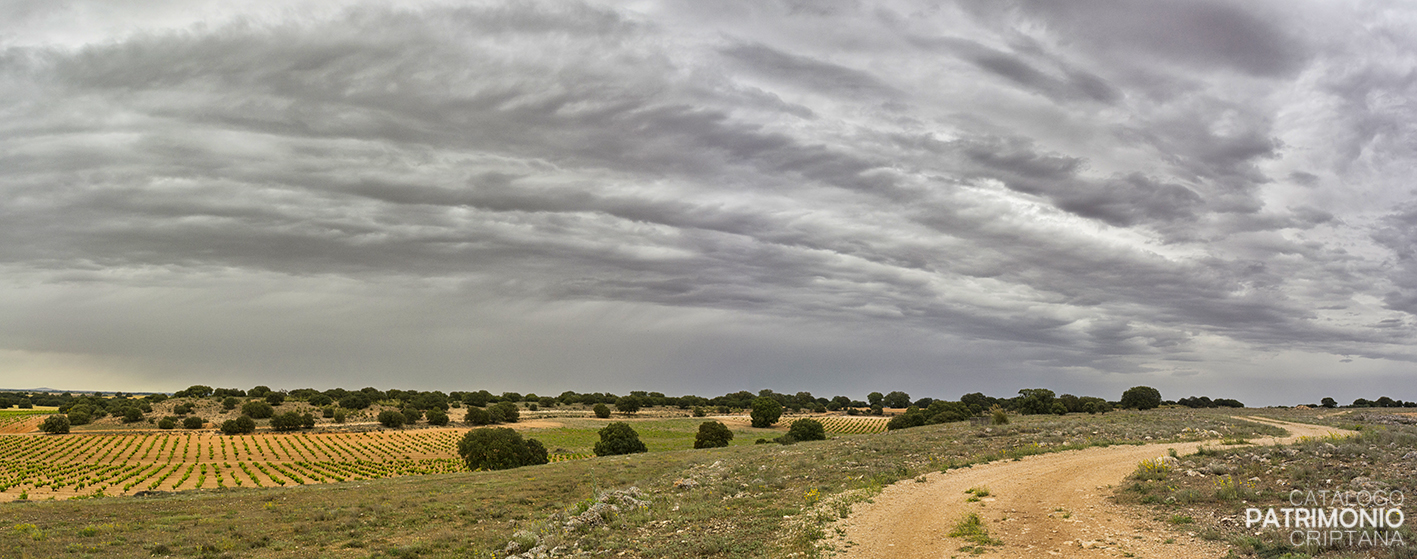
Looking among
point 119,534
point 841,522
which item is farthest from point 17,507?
point 841,522

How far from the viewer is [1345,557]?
13609 millimetres

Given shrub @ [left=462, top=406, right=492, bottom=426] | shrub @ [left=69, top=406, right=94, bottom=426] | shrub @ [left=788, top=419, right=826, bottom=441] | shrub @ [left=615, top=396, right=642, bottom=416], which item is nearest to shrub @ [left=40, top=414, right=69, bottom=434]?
shrub @ [left=69, top=406, right=94, bottom=426]

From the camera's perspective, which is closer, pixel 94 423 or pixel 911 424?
pixel 911 424

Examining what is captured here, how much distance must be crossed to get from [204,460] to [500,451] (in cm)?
5512

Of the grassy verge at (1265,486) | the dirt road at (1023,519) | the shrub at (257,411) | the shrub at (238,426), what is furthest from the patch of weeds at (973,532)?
the shrub at (257,411)

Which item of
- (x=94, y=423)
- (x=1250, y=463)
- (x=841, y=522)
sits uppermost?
(x=1250, y=463)

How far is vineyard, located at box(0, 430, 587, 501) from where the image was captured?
233ft

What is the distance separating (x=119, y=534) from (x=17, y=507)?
592 inches

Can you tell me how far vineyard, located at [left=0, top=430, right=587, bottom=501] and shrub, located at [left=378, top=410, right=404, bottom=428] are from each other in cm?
1046

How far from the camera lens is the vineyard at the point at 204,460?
7100 centimetres

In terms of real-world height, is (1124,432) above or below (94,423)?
above

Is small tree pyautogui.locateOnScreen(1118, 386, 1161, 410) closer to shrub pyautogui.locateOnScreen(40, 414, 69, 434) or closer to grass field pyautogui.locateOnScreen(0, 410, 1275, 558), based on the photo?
grass field pyautogui.locateOnScreen(0, 410, 1275, 558)

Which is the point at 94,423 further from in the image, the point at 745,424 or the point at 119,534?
the point at 119,534

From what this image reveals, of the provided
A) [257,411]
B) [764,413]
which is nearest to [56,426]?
[257,411]
